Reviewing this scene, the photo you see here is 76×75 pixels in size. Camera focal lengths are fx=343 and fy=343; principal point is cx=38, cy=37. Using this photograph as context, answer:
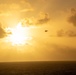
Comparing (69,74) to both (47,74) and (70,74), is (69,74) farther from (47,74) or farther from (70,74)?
(47,74)

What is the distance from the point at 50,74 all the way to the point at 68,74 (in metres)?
5.55

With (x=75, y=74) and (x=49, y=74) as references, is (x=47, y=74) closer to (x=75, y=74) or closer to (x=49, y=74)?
(x=49, y=74)

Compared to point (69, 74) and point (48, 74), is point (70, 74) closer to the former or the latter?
point (69, 74)

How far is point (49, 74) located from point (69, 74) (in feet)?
20.2

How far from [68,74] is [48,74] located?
20.2 feet

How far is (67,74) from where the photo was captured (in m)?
106

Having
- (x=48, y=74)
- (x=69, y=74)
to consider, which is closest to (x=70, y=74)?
(x=69, y=74)

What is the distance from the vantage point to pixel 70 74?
10550cm

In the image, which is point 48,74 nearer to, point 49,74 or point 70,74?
point 49,74

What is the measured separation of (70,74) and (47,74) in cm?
707

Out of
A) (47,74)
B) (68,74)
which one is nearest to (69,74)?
(68,74)

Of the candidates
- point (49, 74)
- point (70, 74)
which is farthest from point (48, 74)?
point (70, 74)

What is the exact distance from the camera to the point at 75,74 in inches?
4092

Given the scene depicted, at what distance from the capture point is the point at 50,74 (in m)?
106
